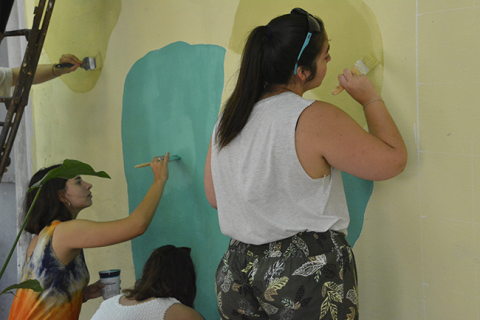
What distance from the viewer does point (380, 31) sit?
1249 millimetres

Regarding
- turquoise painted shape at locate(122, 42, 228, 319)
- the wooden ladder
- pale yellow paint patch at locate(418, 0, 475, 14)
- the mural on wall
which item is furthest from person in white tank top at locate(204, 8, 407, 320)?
the wooden ladder

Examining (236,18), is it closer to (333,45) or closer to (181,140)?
(333,45)

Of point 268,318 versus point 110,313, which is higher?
point 268,318

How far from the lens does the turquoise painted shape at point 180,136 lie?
1.76 meters

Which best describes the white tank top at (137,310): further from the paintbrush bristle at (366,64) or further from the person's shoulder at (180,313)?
the paintbrush bristle at (366,64)

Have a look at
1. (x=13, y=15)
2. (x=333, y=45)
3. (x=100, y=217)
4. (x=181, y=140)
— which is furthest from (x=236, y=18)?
(x=13, y=15)

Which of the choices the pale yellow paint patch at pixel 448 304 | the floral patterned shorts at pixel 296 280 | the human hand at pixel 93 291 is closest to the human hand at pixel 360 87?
the floral patterned shorts at pixel 296 280

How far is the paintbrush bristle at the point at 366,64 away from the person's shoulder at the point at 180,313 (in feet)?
3.19

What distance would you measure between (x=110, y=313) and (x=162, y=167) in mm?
602

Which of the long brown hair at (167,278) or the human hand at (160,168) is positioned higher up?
the human hand at (160,168)

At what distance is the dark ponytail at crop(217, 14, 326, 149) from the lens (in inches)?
39.1

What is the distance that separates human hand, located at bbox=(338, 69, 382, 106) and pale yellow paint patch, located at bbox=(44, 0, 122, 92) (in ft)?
4.38

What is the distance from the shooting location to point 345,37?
4.38ft

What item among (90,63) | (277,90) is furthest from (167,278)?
(90,63)
